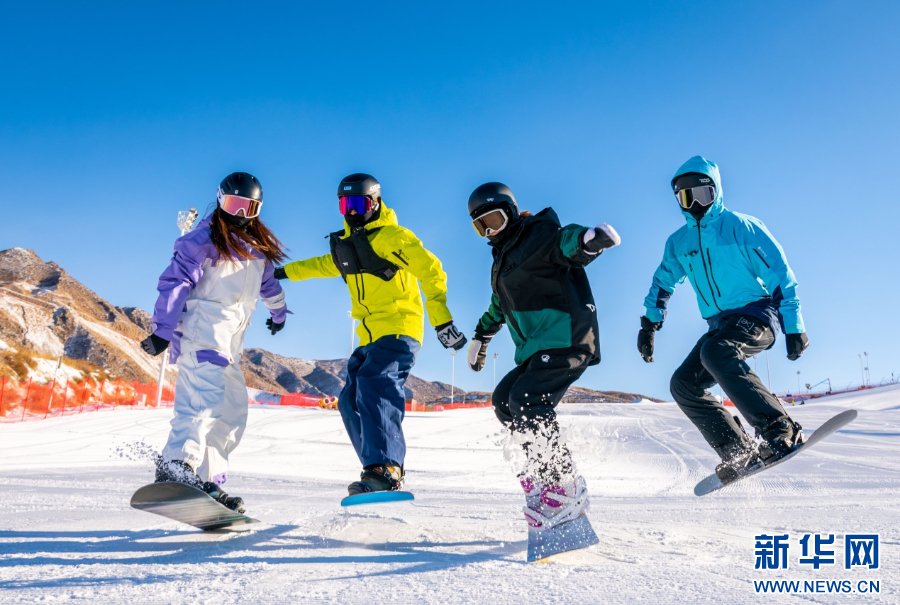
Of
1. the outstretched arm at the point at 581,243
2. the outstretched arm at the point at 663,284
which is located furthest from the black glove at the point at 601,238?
the outstretched arm at the point at 663,284

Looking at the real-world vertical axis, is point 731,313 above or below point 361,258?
below

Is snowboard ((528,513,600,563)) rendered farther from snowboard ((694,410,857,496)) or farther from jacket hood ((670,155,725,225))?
jacket hood ((670,155,725,225))

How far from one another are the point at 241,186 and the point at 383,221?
35.3 inches

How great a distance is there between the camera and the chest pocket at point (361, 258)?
3.53m

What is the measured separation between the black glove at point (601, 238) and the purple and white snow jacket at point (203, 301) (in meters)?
2.05

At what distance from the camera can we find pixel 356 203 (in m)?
3.58

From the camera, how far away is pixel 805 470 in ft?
21.0

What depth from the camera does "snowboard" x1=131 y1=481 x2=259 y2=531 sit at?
2693 mm

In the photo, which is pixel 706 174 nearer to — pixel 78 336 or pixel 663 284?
pixel 663 284

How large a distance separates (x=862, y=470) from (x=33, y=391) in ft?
81.9

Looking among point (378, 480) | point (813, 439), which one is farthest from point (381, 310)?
point (813, 439)

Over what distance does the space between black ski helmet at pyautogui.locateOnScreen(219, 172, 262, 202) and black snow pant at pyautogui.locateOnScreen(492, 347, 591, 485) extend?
199cm

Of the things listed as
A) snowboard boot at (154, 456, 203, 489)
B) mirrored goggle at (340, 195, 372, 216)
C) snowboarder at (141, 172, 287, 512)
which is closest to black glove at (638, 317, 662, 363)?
mirrored goggle at (340, 195, 372, 216)

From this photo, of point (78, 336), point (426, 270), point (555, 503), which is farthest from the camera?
point (78, 336)
